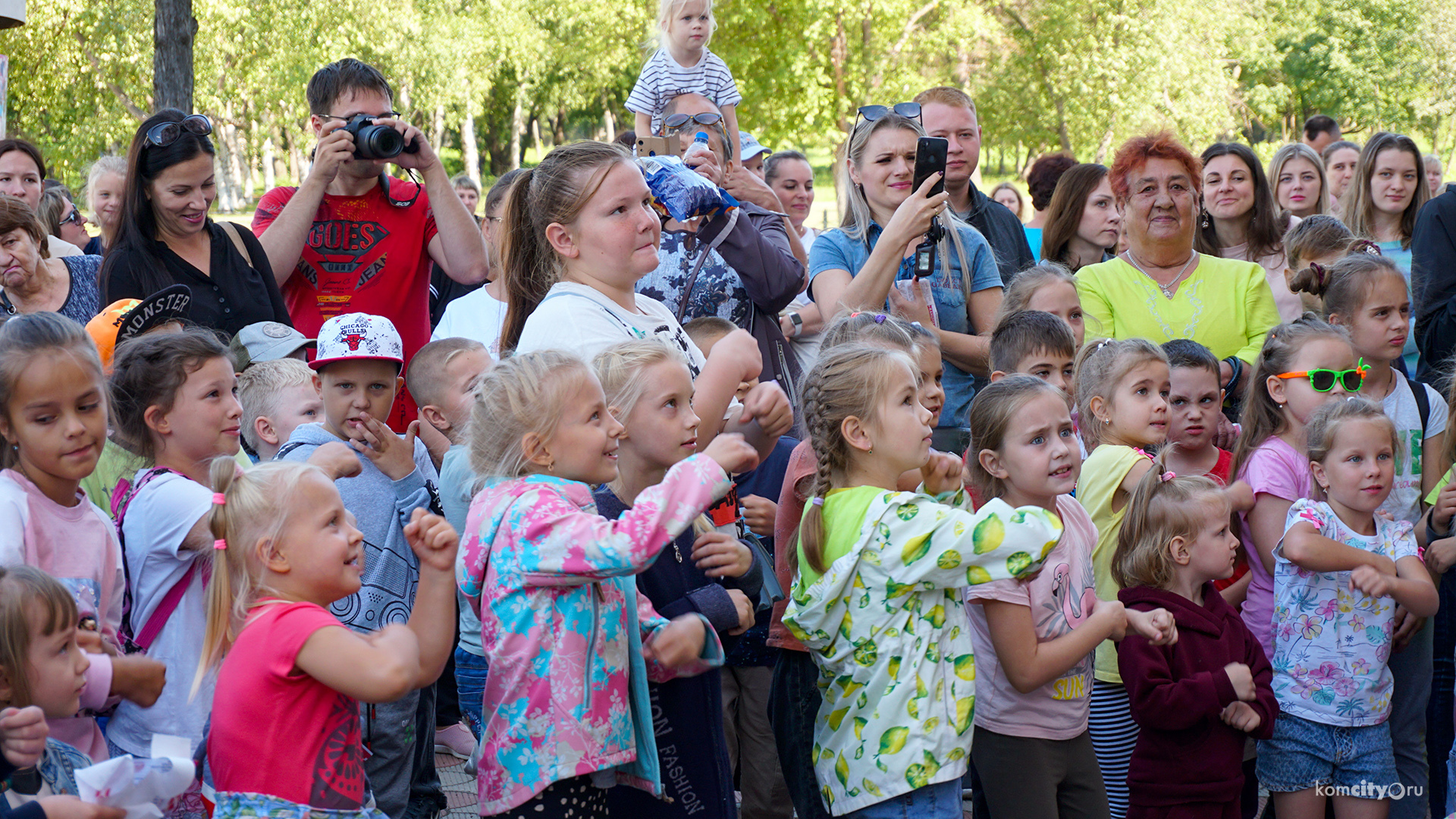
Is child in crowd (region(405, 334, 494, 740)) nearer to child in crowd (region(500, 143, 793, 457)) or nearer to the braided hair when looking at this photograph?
child in crowd (region(500, 143, 793, 457))

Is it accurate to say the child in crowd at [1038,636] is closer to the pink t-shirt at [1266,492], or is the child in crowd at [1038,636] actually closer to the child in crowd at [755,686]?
the child in crowd at [755,686]

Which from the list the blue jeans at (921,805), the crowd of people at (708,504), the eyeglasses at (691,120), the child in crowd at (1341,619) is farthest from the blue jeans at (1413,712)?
the eyeglasses at (691,120)

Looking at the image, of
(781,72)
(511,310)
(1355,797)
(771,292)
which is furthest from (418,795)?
(781,72)

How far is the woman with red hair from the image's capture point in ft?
14.2

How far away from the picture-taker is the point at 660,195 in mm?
3295

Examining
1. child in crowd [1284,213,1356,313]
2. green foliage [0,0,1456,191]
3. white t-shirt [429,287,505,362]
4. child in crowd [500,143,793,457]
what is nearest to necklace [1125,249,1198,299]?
child in crowd [1284,213,1356,313]

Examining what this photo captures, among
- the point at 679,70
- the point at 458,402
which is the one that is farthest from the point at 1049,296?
the point at 679,70

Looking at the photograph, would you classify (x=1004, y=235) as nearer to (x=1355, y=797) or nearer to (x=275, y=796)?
Result: (x=1355, y=797)

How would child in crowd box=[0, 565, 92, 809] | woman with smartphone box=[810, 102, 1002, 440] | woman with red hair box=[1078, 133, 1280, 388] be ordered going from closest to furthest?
child in crowd box=[0, 565, 92, 809] < woman with smartphone box=[810, 102, 1002, 440] < woman with red hair box=[1078, 133, 1280, 388]

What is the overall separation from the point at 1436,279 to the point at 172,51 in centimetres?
808

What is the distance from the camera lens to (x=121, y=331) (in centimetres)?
328

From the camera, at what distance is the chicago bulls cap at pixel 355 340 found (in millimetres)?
3414

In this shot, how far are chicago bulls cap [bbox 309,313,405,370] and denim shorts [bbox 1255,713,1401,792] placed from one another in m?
2.81

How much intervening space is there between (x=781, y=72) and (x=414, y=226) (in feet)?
59.4
